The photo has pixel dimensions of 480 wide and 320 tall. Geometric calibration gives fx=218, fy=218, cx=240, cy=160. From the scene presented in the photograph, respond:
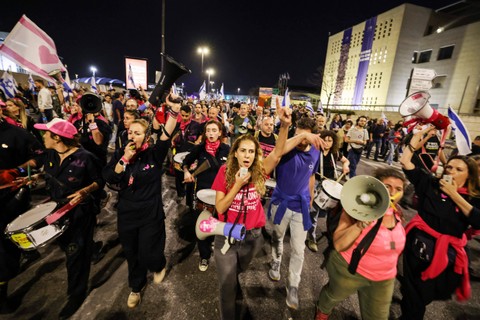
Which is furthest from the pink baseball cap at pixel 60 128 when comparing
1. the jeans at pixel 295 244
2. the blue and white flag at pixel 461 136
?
the blue and white flag at pixel 461 136

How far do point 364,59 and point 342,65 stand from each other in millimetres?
7592

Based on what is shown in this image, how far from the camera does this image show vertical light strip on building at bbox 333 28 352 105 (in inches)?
2208

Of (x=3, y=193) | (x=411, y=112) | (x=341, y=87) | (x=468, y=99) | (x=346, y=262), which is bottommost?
(x=346, y=262)

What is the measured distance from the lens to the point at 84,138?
420 centimetres

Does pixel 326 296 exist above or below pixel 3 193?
below

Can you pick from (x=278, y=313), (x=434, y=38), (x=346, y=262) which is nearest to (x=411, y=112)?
(x=346, y=262)

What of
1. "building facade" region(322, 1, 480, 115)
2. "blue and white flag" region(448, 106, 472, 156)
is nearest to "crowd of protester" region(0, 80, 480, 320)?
"blue and white flag" region(448, 106, 472, 156)

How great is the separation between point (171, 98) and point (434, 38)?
173 ft

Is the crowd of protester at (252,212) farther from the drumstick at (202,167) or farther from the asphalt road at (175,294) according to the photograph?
the drumstick at (202,167)

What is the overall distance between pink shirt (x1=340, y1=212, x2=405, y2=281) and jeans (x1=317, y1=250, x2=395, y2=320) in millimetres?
78

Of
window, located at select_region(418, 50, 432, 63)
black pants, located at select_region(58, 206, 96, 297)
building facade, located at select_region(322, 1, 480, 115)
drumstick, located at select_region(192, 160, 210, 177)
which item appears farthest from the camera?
window, located at select_region(418, 50, 432, 63)

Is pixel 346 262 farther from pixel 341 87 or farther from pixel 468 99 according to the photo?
pixel 341 87

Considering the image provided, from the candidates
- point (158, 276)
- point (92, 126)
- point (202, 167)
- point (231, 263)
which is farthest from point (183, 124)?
point (231, 263)

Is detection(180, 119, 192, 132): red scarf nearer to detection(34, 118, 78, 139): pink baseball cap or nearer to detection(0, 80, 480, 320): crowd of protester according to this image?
detection(0, 80, 480, 320): crowd of protester
